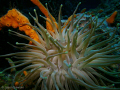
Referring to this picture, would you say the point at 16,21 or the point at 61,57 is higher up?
the point at 16,21

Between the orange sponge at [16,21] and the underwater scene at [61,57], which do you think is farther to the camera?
the orange sponge at [16,21]

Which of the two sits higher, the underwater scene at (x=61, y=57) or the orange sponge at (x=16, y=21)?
the orange sponge at (x=16, y=21)

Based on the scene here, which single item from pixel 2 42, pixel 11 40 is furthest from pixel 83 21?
pixel 2 42

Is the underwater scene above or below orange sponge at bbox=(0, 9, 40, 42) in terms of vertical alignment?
below

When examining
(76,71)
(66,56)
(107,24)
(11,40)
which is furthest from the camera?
(11,40)

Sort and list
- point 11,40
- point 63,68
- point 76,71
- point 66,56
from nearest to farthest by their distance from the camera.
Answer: point 76,71 → point 63,68 → point 66,56 → point 11,40

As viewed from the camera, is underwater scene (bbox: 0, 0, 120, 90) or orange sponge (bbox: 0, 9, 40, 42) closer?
underwater scene (bbox: 0, 0, 120, 90)

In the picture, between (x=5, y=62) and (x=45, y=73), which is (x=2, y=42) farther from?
(x=45, y=73)

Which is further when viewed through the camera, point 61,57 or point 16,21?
point 16,21
